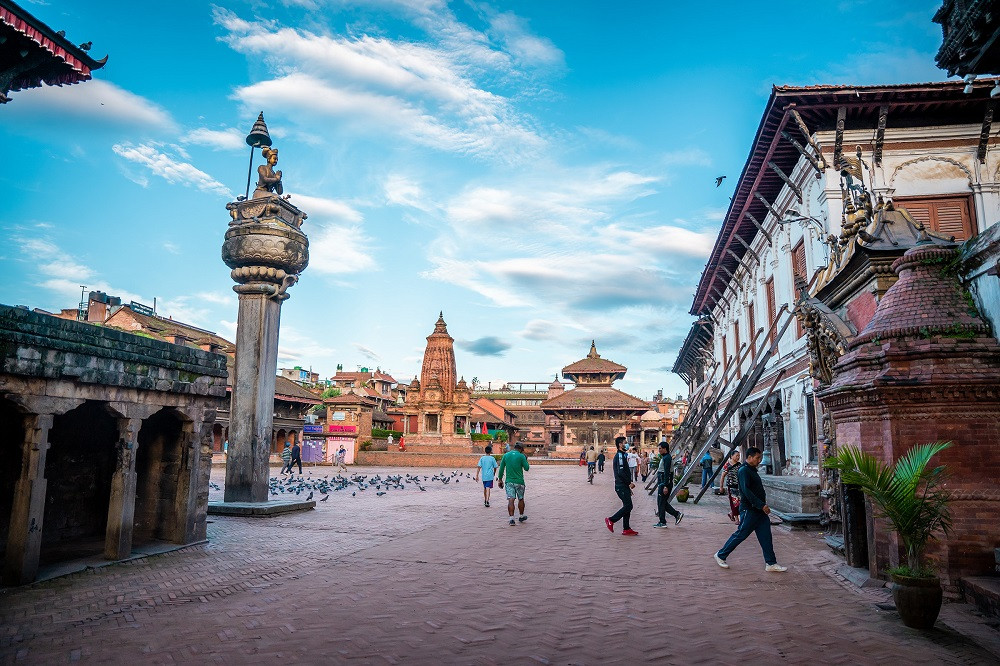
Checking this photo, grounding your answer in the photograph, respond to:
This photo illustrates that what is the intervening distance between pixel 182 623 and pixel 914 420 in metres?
7.01

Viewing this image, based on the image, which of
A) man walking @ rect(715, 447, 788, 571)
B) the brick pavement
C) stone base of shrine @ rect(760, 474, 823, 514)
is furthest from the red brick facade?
stone base of shrine @ rect(760, 474, 823, 514)

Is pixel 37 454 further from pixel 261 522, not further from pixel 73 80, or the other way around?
pixel 73 80

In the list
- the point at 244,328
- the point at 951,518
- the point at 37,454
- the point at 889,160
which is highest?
the point at 889,160

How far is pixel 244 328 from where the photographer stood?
1286 cm

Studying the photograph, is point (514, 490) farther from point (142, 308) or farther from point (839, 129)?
point (142, 308)

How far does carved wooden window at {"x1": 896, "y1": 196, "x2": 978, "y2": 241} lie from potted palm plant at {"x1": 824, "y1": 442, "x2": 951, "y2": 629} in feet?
35.0

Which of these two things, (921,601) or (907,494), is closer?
(921,601)

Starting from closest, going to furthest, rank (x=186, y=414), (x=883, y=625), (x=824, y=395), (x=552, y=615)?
(x=883, y=625) < (x=552, y=615) < (x=824, y=395) < (x=186, y=414)

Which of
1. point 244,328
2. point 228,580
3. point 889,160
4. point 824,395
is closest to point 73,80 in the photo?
point 244,328

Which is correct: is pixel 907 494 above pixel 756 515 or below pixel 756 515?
above

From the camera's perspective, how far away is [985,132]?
44.2ft

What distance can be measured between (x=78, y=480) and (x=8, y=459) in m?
1.47

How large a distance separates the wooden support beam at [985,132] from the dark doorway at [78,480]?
56.9 feet

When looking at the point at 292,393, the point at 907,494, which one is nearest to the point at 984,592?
the point at 907,494
